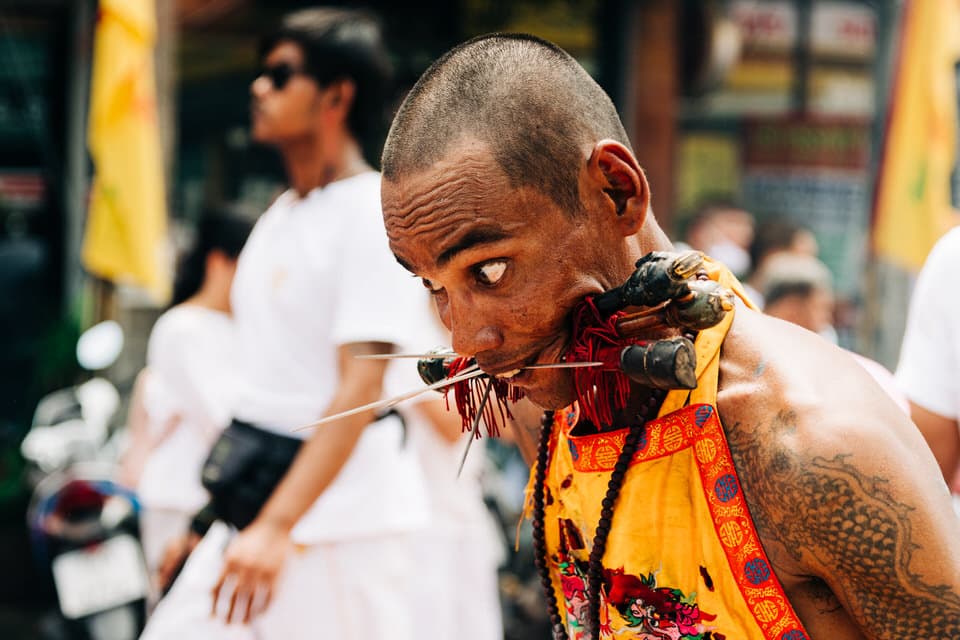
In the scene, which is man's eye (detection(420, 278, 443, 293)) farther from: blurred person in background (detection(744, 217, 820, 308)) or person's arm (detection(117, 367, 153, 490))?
blurred person in background (detection(744, 217, 820, 308))

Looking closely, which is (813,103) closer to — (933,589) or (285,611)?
(285,611)

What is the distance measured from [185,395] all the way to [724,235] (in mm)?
4784

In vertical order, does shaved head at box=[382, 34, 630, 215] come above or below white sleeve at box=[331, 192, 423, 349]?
above

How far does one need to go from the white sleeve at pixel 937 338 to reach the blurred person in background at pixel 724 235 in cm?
595

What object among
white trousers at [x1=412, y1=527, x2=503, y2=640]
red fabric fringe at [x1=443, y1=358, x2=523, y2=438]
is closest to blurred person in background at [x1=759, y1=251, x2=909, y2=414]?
white trousers at [x1=412, y1=527, x2=503, y2=640]

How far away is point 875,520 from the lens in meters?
1.63

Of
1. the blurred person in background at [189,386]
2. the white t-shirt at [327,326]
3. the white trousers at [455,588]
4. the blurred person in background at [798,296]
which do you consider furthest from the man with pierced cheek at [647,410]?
the blurred person in background at [798,296]

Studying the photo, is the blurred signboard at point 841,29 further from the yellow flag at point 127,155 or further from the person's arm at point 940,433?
the person's arm at point 940,433

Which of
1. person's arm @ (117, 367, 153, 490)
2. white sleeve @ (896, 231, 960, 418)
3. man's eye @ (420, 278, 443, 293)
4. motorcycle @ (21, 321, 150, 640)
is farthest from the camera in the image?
person's arm @ (117, 367, 153, 490)

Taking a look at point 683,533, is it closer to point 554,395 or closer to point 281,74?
point 554,395

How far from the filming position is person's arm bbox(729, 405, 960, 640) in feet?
5.36

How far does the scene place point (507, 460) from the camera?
712 cm

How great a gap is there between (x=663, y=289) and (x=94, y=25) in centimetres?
738

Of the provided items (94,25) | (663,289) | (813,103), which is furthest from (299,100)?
(813,103)
